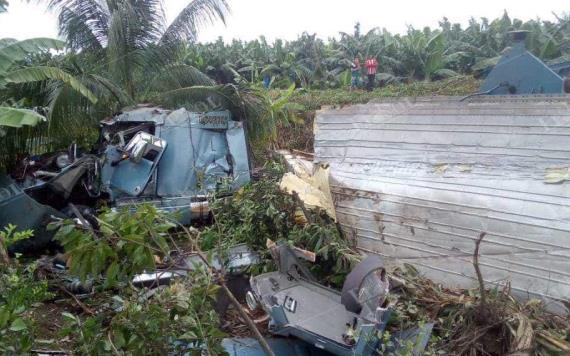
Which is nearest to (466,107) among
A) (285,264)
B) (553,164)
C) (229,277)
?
(553,164)

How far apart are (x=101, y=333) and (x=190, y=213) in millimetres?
4645

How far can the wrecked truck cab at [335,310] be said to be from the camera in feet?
11.2

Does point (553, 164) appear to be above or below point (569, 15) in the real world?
below

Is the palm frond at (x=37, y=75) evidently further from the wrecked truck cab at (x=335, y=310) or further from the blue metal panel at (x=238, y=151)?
the wrecked truck cab at (x=335, y=310)

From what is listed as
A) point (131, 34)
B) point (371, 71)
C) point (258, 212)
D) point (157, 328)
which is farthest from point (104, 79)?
point (371, 71)

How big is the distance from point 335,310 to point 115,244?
5.41 ft

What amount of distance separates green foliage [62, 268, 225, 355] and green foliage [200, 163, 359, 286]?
28.6 inches

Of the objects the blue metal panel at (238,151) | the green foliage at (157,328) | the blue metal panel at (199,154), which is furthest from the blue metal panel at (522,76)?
the green foliage at (157,328)

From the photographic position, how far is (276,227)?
17.8 ft

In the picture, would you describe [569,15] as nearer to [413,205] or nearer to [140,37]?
[140,37]

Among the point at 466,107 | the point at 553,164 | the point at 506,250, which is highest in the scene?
the point at 466,107

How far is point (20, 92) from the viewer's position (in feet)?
28.6

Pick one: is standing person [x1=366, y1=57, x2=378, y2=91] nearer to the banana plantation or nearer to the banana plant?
the banana plantation

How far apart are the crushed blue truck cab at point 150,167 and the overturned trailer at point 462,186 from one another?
234 centimetres
